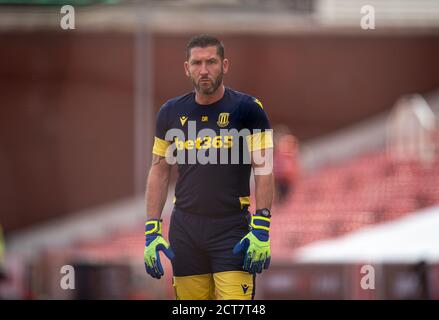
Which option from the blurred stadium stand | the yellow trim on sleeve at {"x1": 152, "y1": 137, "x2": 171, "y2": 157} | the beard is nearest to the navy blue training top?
the yellow trim on sleeve at {"x1": 152, "y1": 137, "x2": 171, "y2": 157}

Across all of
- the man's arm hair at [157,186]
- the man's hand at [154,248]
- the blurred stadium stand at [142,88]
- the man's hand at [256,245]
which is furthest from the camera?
the blurred stadium stand at [142,88]

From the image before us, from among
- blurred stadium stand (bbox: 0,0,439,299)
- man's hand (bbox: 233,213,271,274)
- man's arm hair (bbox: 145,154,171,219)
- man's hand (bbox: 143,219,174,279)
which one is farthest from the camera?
blurred stadium stand (bbox: 0,0,439,299)

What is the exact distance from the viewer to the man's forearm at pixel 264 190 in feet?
16.7

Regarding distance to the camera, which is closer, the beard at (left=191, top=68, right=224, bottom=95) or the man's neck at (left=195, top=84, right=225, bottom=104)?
the beard at (left=191, top=68, right=224, bottom=95)

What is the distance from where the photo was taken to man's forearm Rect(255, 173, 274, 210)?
5102 mm

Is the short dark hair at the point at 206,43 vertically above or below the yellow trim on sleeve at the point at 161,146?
above

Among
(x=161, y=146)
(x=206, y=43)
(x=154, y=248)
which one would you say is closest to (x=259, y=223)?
(x=154, y=248)

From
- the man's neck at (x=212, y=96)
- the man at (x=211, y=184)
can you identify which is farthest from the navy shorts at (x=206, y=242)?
the man's neck at (x=212, y=96)

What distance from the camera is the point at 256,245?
5.04 meters

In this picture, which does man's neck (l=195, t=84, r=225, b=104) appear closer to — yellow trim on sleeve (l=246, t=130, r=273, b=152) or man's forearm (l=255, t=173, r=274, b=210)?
yellow trim on sleeve (l=246, t=130, r=273, b=152)

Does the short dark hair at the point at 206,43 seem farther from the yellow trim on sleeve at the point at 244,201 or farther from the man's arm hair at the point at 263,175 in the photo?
the yellow trim on sleeve at the point at 244,201

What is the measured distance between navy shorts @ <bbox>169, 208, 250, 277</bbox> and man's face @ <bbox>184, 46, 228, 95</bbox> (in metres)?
0.76

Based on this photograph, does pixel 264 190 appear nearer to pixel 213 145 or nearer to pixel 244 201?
pixel 244 201
